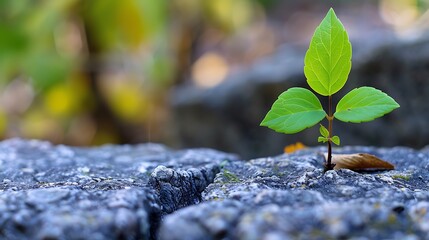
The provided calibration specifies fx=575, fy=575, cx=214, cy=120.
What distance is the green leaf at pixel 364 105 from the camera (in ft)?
2.53

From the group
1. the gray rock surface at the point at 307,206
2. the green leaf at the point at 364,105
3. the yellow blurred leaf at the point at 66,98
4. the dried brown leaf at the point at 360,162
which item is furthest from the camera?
the yellow blurred leaf at the point at 66,98

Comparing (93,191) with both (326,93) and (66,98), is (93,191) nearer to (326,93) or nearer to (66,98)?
(326,93)

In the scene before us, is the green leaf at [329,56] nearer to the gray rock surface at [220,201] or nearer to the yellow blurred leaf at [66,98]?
the gray rock surface at [220,201]

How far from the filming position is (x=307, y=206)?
2.31 feet

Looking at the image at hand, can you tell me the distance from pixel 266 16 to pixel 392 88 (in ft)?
11.5

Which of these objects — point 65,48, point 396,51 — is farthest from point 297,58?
point 65,48

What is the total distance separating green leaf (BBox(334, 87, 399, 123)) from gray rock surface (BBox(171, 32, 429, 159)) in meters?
1.57

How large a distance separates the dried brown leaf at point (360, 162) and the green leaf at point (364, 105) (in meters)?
0.14

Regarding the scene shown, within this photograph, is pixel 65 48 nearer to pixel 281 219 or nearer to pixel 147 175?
pixel 147 175

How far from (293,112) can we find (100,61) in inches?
107

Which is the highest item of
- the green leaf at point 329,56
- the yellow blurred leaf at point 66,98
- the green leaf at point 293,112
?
the green leaf at point 329,56

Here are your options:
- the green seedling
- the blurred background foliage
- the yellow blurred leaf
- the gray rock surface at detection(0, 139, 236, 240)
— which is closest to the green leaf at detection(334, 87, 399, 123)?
the green seedling

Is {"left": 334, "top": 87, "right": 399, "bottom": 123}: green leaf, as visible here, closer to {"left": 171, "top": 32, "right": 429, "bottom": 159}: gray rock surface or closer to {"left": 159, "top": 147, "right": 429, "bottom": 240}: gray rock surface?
{"left": 159, "top": 147, "right": 429, "bottom": 240}: gray rock surface

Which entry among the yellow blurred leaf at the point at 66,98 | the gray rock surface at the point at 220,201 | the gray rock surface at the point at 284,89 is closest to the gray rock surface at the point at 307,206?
the gray rock surface at the point at 220,201
